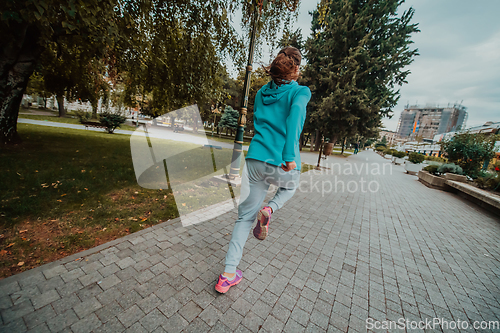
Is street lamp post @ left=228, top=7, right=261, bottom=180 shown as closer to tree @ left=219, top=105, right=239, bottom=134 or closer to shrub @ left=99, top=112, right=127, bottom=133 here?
shrub @ left=99, top=112, right=127, bottom=133

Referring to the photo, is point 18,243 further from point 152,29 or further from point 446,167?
point 446,167

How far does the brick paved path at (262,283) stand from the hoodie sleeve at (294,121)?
1517 mm

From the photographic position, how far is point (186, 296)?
200cm

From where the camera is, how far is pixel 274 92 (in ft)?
6.28

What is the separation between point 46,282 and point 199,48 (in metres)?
6.07

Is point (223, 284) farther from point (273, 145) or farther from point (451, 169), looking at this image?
point (451, 169)

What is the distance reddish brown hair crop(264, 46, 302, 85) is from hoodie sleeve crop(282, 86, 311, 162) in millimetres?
198

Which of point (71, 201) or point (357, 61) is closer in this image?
point (71, 201)

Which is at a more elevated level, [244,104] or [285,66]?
[244,104]

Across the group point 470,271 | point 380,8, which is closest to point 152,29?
point 470,271

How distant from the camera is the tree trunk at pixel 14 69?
5.53 metres

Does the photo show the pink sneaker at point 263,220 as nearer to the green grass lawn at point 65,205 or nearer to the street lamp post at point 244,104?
the green grass lawn at point 65,205

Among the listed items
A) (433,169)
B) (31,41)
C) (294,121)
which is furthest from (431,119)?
(31,41)

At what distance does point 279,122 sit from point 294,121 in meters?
0.18
